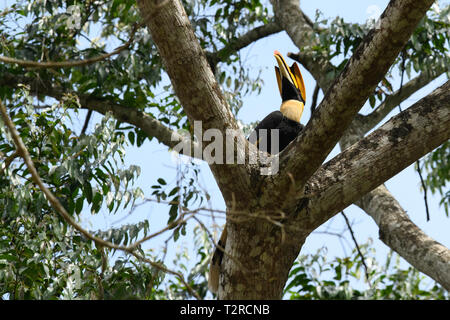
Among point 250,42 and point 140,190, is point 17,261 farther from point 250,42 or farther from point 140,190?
point 250,42

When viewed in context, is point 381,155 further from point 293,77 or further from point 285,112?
point 293,77

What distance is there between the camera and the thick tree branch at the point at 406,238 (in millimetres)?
3162

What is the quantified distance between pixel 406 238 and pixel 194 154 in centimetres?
143

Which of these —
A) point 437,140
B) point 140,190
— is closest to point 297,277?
point 140,190

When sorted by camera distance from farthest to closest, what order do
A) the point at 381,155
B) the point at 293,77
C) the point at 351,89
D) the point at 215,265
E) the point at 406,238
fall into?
the point at 293,77
the point at 406,238
the point at 215,265
the point at 381,155
the point at 351,89

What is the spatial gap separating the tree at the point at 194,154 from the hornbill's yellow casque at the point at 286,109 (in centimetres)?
18

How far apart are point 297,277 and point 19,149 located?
3.22m

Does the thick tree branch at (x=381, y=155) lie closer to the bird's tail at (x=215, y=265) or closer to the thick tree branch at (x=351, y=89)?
the thick tree branch at (x=351, y=89)

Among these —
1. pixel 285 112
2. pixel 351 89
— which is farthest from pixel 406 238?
pixel 351 89

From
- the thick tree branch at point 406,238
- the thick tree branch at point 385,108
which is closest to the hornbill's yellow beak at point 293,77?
the thick tree branch at point 385,108

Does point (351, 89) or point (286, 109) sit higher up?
point (286, 109)

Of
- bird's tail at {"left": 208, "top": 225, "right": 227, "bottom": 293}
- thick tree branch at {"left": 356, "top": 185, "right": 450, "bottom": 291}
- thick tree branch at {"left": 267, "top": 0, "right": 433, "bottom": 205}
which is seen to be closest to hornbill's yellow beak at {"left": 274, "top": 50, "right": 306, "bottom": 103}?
thick tree branch at {"left": 356, "top": 185, "right": 450, "bottom": 291}

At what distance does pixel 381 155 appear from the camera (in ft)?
8.17

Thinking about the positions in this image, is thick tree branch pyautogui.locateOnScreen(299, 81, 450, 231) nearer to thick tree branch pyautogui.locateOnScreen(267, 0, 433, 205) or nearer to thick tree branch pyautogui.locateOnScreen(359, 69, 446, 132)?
thick tree branch pyautogui.locateOnScreen(267, 0, 433, 205)
